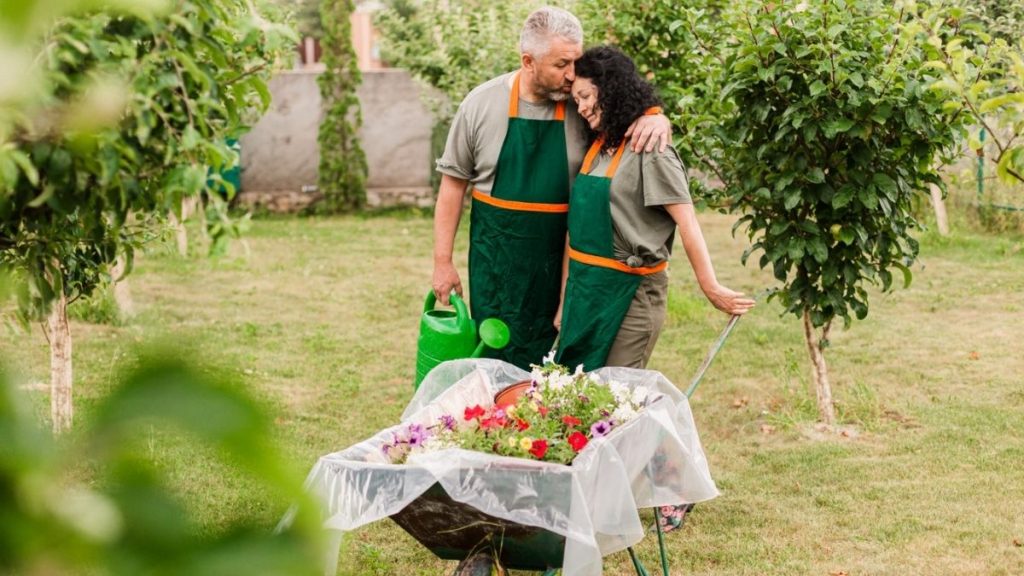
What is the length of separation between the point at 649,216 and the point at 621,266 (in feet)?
0.63

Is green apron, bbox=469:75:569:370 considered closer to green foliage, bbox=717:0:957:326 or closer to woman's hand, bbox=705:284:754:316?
woman's hand, bbox=705:284:754:316

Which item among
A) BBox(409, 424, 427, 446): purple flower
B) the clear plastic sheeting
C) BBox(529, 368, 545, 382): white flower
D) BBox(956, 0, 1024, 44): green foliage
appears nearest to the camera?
the clear plastic sheeting

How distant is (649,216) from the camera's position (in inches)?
156

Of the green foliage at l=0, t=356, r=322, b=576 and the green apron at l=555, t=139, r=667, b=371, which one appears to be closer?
the green foliage at l=0, t=356, r=322, b=576

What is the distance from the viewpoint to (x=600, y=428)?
318 cm

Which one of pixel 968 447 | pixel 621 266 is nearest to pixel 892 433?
pixel 968 447

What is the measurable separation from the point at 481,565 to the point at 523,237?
1.44 metres

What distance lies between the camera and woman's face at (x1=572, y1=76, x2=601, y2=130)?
13.0ft

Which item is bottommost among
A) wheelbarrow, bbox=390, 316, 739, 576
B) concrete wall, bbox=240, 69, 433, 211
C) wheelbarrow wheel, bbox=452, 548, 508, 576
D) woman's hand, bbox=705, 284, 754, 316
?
concrete wall, bbox=240, 69, 433, 211

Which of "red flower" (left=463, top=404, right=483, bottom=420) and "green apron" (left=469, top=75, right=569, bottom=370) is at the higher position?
"green apron" (left=469, top=75, right=569, bottom=370)

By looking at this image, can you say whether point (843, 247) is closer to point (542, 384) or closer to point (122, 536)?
point (542, 384)

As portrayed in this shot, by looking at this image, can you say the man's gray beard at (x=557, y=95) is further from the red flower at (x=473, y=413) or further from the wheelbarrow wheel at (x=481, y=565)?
the wheelbarrow wheel at (x=481, y=565)

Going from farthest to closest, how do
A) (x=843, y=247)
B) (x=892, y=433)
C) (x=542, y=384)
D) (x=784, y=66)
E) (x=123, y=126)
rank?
(x=892, y=433), (x=843, y=247), (x=784, y=66), (x=542, y=384), (x=123, y=126)

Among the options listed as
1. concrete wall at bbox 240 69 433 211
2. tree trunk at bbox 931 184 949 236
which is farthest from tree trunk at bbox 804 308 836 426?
concrete wall at bbox 240 69 433 211
